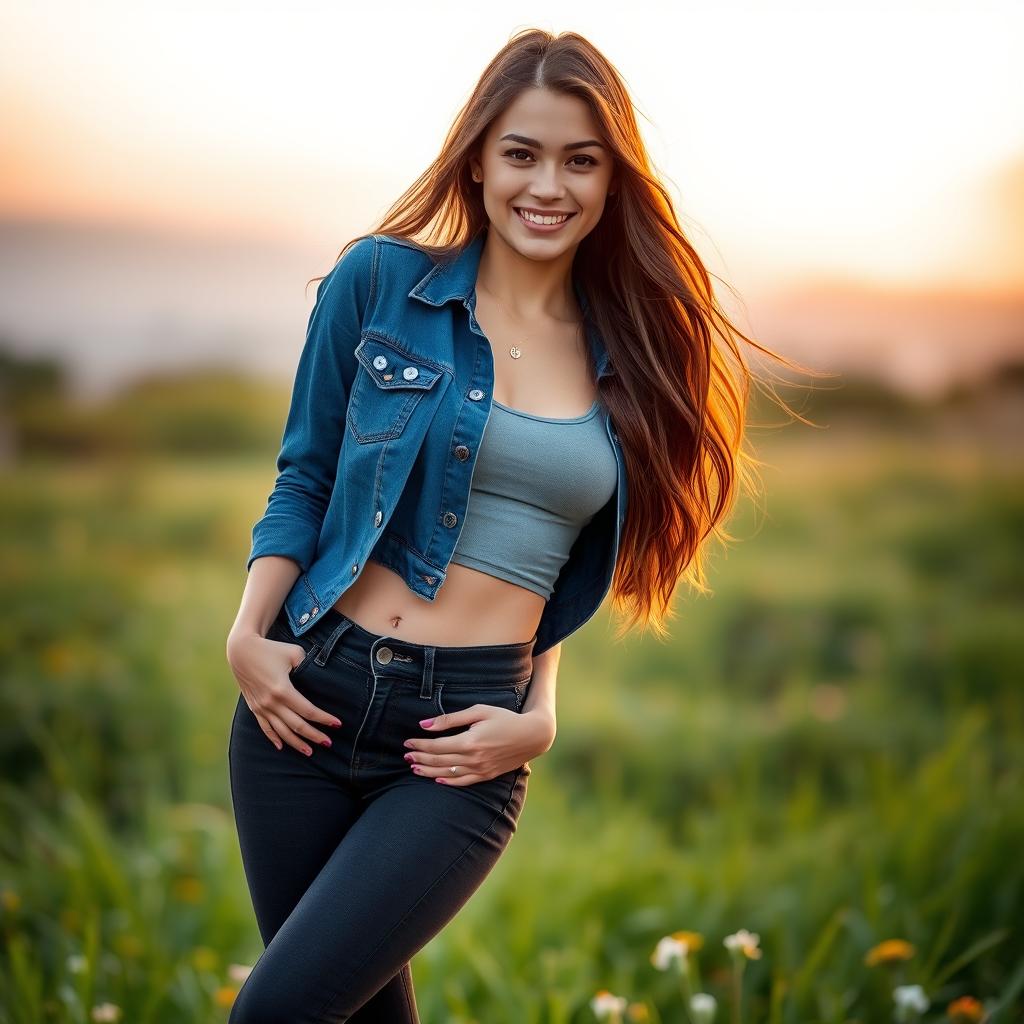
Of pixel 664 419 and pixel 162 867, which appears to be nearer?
Answer: pixel 664 419

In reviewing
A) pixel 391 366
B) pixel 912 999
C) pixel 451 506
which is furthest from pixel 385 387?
pixel 912 999

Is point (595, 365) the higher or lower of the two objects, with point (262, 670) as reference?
higher

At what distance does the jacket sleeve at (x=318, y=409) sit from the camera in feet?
6.97

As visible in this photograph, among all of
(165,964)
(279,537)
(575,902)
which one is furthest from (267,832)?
(575,902)

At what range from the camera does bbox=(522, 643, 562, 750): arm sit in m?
2.05

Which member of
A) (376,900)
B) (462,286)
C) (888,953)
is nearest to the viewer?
(376,900)

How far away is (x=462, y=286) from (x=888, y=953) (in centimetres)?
187

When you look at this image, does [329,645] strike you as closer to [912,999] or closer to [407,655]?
[407,655]

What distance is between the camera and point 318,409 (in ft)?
7.05

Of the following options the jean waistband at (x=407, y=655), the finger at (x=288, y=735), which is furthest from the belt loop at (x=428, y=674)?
the finger at (x=288, y=735)

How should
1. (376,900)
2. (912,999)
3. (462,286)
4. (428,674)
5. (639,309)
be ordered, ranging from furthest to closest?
(912,999) < (639,309) < (462,286) < (428,674) < (376,900)

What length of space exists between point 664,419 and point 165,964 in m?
2.02

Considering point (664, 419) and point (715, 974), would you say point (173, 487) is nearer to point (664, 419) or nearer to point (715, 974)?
point (715, 974)

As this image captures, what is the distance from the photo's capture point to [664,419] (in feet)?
7.46
